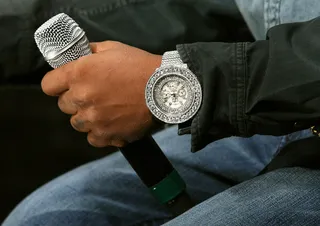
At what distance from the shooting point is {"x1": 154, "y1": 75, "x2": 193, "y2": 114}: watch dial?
58 centimetres

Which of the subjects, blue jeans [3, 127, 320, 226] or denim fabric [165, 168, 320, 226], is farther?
blue jeans [3, 127, 320, 226]

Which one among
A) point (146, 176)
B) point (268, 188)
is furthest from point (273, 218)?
point (146, 176)

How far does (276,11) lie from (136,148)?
0.77 ft

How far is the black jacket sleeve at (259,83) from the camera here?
546 millimetres

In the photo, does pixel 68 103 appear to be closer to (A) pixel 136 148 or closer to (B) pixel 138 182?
(A) pixel 136 148

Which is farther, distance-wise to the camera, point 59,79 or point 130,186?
point 130,186

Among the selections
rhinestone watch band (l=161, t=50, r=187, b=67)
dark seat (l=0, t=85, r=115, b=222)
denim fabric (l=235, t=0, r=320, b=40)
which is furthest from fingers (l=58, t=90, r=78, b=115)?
dark seat (l=0, t=85, r=115, b=222)

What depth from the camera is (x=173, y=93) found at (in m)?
0.59

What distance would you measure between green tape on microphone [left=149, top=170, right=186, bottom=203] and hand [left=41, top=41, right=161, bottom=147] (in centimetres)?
7

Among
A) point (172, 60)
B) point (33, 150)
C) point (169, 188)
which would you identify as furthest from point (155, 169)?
point (33, 150)

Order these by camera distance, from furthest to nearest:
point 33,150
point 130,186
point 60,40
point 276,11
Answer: point 33,150, point 130,186, point 276,11, point 60,40

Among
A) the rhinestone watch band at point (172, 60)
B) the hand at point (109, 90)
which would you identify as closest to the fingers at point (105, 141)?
the hand at point (109, 90)

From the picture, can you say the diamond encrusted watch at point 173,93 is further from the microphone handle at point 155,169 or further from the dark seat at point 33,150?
the dark seat at point 33,150

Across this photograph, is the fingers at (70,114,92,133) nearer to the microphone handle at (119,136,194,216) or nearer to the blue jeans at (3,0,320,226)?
the microphone handle at (119,136,194,216)
